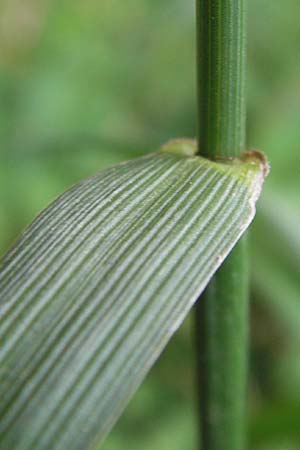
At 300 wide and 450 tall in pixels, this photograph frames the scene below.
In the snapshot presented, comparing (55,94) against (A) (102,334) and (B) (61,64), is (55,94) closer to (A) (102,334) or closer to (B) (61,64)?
(B) (61,64)

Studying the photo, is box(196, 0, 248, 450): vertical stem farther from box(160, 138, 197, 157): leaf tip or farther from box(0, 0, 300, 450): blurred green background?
box(0, 0, 300, 450): blurred green background

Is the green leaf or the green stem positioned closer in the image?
the green leaf

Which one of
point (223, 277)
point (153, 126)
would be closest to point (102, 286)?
point (223, 277)

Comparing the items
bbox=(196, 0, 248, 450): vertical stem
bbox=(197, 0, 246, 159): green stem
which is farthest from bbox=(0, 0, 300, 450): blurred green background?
bbox=(197, 0, 246, 159): green stem

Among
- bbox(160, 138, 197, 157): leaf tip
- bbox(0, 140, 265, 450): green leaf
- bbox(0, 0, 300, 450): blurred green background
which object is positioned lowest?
bbox(0, 140, 265, 450): green leaf

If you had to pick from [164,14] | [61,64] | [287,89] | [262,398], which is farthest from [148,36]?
[262,398]

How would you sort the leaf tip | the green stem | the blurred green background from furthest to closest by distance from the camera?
the blurred green background, the leaf tip, the green stem
